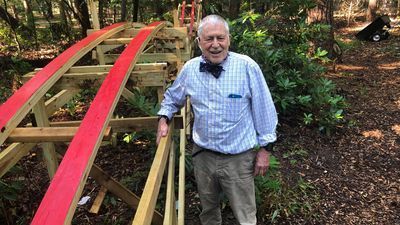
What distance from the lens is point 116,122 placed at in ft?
11.2

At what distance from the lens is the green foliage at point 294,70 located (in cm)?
634

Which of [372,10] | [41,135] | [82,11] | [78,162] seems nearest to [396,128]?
[41,135]

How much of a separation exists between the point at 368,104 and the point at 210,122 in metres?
5.50

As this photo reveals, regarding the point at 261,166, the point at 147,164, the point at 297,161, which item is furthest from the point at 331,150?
the point at 261,166

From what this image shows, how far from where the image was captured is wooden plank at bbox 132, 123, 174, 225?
5.85 ft

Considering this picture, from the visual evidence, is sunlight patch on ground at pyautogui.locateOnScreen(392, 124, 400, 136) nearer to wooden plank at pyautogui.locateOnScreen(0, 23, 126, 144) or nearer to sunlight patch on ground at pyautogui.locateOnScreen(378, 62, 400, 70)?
sunlight patch on ground at pyautogui.locateOnScreen(378, 62, 400, 70)

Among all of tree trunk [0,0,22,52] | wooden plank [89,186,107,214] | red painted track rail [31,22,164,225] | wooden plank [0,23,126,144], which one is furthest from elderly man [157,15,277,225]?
tree trunk [0,0,22,52]

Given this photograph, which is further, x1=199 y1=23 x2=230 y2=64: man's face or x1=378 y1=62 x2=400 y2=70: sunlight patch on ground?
x1=378 y1=62 x2=400 y2=70: sunlight patch on ground

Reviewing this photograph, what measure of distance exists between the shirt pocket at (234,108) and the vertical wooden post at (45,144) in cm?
163

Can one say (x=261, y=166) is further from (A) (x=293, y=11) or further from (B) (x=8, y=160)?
(A) (x=293, y=11)

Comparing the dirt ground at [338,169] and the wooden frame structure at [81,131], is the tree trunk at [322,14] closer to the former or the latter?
the dirt ground at [338,169]

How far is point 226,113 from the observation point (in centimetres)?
284

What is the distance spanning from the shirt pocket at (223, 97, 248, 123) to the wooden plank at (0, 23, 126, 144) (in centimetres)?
142

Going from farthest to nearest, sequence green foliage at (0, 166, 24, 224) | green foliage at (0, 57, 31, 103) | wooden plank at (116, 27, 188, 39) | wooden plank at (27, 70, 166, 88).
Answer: green foliage at (0, 57, 31, 103) < wooden plank at (116, 27, 188, 39) < green foliage at (0, 166, 24, 224) < wooden plank at (27, 70, 166, 88)
